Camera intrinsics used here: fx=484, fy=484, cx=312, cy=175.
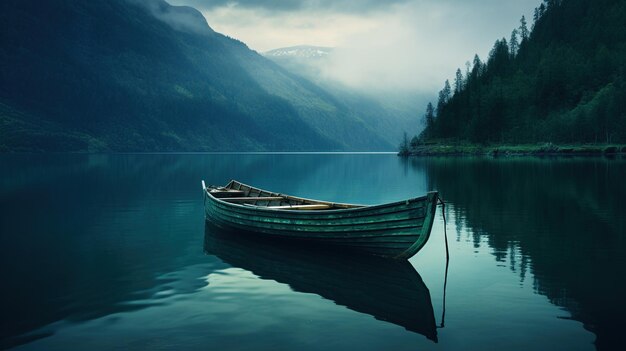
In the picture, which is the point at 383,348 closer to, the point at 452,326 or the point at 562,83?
the point at 452,326

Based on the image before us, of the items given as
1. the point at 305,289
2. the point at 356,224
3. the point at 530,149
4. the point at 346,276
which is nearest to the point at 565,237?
the point at 356,224

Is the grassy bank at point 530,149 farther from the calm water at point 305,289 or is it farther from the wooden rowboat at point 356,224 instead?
the wooden rowboat at point 356,224

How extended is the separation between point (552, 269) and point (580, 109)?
165 meters

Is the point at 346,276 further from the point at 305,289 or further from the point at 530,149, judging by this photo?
the point at 530,149

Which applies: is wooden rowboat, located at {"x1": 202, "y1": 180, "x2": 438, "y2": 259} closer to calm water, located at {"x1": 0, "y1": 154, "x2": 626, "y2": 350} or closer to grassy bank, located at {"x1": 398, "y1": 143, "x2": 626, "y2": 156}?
calm water, located at {"x1": 0, "y1": 154, "x2": 626, "y2": 350}

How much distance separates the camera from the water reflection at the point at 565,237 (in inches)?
596

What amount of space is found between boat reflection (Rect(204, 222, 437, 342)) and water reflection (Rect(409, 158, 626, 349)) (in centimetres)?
426

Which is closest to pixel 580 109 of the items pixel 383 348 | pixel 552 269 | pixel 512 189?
pixel 512 189

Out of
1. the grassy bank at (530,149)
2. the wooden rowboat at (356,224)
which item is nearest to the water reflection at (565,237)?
the wooden rowboat at (356,224)

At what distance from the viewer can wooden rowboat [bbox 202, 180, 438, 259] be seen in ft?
62.5

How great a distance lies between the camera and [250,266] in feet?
68.2

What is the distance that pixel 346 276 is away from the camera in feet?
61.3

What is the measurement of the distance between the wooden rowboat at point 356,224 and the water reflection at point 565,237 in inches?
172

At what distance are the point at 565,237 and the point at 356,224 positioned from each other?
12579 millimetres
